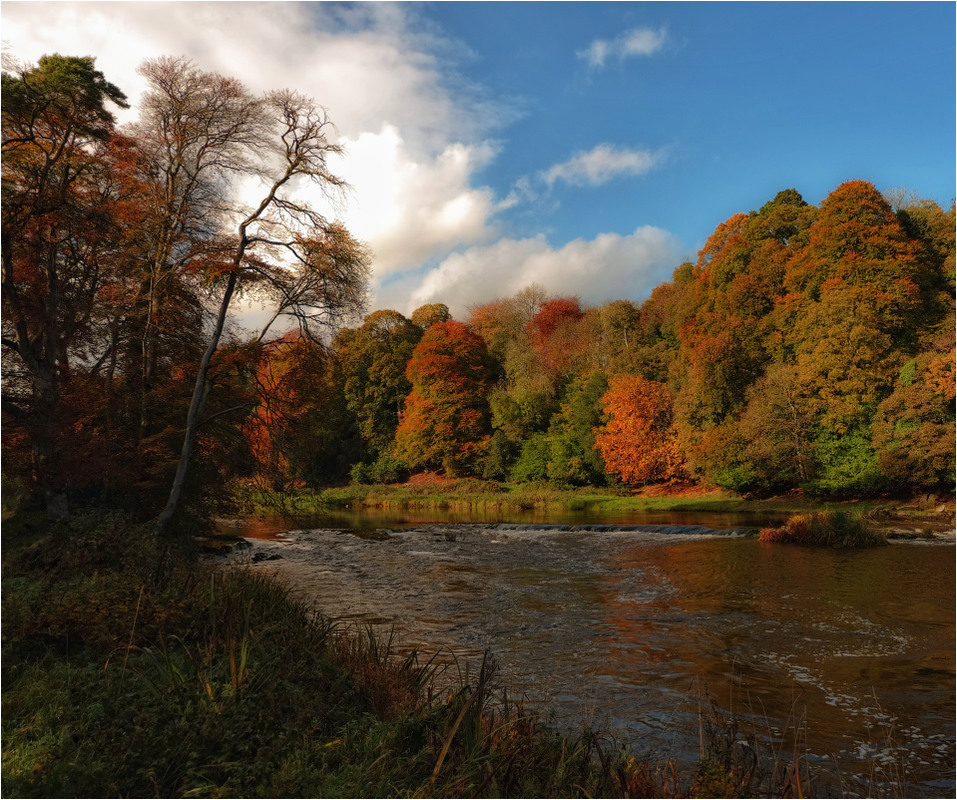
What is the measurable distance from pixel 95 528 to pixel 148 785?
7.68 meters

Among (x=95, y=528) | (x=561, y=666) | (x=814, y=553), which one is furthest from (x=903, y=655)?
(x=95, y=528)

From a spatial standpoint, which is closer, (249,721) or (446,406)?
(249,721)

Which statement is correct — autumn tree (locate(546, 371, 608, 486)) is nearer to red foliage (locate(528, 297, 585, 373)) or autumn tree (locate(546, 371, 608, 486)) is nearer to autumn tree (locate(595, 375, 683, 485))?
autumn tree (locate(595, 375, 683, 485))

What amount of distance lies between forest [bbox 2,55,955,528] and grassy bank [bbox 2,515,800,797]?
6528mm

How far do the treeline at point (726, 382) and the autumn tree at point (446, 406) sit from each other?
0.16 meters

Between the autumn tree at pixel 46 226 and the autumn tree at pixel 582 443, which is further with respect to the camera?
the autumn tree at pixel 582 443

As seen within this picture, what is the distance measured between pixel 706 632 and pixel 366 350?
4737 cm

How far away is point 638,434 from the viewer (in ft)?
127

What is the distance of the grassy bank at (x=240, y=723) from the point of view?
427 centimetres

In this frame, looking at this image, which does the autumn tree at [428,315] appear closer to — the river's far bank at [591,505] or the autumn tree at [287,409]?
the river's far bank at [591,505]

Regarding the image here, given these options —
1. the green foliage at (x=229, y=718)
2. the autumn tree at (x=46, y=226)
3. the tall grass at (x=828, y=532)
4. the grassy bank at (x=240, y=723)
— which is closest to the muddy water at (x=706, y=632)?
the tall grass at (x=828, y=532)

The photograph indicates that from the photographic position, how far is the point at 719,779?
4.59 m

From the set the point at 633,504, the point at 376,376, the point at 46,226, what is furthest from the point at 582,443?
the point at 46,226

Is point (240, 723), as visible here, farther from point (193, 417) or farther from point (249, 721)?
point (193, 417)
